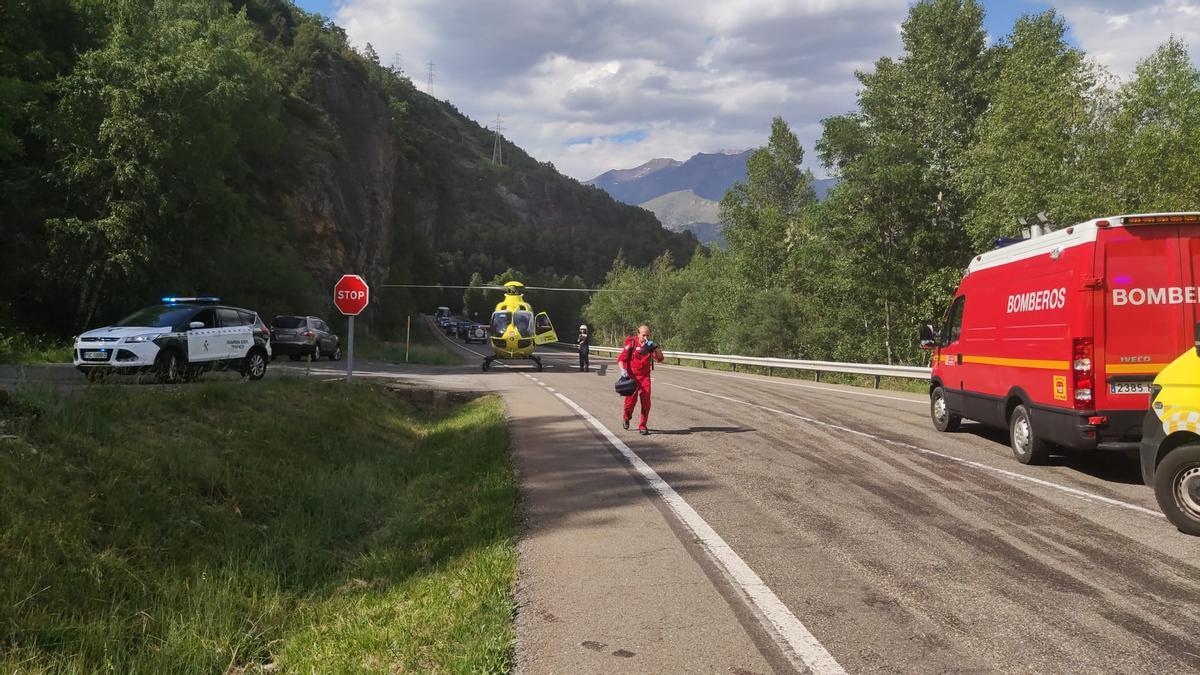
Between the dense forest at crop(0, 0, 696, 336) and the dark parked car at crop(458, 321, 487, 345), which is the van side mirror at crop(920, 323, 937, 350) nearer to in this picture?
the dense forest at crop(0, 0, 696, 336)

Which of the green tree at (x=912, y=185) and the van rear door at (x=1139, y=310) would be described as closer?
the van rear door at (x=1139, y=310)

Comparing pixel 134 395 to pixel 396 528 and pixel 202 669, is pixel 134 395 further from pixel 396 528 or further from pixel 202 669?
pixel 202 669

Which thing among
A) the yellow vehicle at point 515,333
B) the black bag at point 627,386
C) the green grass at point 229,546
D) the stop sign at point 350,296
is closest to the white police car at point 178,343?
the stop sign at point 350,296

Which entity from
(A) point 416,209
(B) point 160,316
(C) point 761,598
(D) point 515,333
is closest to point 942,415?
(C) point 761,598

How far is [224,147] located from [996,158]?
2621 cm

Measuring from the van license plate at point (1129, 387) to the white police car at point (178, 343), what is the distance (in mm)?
→ 13580

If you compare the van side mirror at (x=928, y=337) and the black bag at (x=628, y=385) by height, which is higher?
the van side mirror at (x=928, y=337)

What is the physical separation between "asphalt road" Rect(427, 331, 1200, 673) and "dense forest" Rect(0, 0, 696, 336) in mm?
17944

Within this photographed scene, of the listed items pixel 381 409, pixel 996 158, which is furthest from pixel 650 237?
pixel 381 409

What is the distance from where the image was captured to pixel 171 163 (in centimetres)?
2189

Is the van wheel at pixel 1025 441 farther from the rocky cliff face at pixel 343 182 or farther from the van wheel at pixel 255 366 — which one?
the rocky cliff face at pixel 343 182

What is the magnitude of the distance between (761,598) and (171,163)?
2339 centimetres

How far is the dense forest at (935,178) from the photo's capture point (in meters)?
21.9

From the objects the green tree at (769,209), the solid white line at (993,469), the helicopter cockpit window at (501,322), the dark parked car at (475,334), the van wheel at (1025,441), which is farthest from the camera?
the dark parked car at (475,334)
